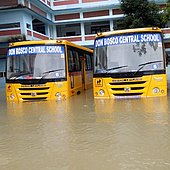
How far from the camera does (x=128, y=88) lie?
33.9 ft

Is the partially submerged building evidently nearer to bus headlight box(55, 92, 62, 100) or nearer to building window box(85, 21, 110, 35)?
building window box(85, 21, 110, 35)

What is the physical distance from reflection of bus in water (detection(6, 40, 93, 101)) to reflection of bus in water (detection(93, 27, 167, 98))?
62.2 inches

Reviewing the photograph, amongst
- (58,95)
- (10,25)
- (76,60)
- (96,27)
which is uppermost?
(96,27)

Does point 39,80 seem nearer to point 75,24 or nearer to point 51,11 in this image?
point 51,11

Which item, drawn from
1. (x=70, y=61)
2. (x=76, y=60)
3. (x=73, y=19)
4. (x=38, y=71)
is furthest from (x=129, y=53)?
(x=73, y=19)

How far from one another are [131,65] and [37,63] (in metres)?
3.33

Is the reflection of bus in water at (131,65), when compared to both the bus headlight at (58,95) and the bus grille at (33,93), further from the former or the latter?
the bus grille at (33,93)

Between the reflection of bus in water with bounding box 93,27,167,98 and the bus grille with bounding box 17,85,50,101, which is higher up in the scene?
the reflection of bus in water with bounding box 93,27,167,98

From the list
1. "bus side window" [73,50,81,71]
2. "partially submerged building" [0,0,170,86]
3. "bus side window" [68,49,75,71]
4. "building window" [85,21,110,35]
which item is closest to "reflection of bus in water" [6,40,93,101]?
"bus side window" [68,49,75,71]

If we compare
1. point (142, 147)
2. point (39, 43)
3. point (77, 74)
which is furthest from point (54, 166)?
point (77, 74)

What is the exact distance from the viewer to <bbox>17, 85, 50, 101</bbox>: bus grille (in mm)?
11602

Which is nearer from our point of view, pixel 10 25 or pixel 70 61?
pixel 70 61

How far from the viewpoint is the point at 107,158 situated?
466 centimetres

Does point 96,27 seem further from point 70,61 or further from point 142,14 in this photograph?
point 70,61
